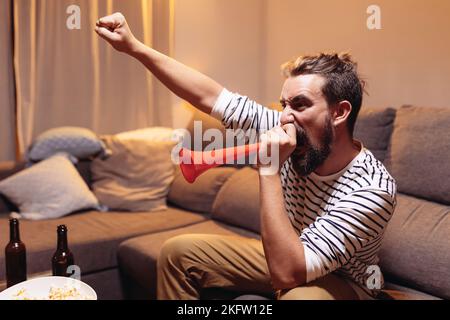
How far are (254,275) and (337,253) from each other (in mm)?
401

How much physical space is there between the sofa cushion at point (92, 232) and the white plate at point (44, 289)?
70cm

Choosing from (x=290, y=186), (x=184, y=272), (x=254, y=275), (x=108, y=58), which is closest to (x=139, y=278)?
(x=184, y=272)

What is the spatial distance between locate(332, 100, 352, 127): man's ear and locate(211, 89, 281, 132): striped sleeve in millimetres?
241

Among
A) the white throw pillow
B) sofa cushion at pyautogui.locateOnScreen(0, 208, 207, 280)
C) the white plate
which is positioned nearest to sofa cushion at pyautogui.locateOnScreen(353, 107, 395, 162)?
sofa cushion at pyautogui.locateOnScreen(0, 208, 207, 280)

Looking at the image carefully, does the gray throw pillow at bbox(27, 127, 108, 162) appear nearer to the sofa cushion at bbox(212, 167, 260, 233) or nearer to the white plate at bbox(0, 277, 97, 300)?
the sofa cushion at bbox(212, 167, 260, 233)

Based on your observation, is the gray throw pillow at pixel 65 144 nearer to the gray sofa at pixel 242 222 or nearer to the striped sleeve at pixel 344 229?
the gray sofa at pixel 242 222

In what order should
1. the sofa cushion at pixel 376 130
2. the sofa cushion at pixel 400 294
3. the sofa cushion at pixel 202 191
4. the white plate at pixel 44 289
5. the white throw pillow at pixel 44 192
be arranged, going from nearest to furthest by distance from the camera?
1. the white plate at pixel 44 289
2. the sofa cushion at pixel 400 294
3. the sofa cushion at pixel 376 130
4. the white throw pillow at pixel 44 192
5. the sofa cushion at pixel 202 191

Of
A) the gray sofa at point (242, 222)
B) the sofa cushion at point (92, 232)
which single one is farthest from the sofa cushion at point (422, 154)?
the sofa cushion at point (92, 232)

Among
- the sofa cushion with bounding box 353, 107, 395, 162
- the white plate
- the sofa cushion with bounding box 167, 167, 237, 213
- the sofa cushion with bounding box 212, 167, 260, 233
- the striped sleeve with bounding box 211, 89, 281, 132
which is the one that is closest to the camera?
A: the white plate

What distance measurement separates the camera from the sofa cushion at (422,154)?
1655 millimetres

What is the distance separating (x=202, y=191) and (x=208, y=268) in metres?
0.89

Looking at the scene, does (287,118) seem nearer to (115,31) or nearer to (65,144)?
(115,31)

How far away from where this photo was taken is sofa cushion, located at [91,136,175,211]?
2463 mm

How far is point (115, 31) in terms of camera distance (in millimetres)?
1417
